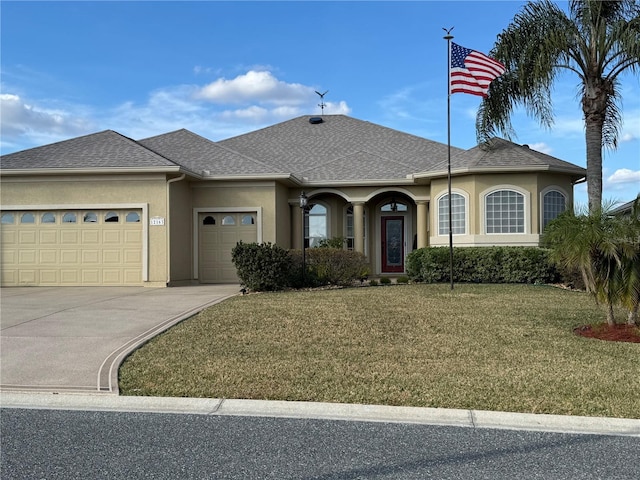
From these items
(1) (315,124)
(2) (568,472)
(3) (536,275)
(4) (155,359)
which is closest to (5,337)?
(4) (155,359)

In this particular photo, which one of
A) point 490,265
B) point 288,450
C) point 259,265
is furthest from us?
point 490,265

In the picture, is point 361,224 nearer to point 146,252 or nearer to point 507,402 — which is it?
point 146,252

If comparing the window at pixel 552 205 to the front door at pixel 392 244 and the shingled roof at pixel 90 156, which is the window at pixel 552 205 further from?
the shingled roof at pixel 90 156

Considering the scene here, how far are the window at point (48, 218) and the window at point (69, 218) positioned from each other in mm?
312

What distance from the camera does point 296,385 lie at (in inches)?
253

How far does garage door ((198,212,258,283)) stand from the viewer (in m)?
18.7

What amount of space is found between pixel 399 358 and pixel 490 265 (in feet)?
31.5

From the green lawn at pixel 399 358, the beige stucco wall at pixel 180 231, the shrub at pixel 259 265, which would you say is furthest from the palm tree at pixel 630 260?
the beige stucco wall at pixel 180 231

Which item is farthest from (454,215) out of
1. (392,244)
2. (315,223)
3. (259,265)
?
(259,265)

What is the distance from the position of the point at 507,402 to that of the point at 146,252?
12.9 meters

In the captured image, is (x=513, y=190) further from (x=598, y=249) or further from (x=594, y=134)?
(x=598, y=249)

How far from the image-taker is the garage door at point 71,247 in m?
17.0

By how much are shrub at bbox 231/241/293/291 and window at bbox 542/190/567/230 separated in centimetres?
832

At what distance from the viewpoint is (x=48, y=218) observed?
1728 cm
